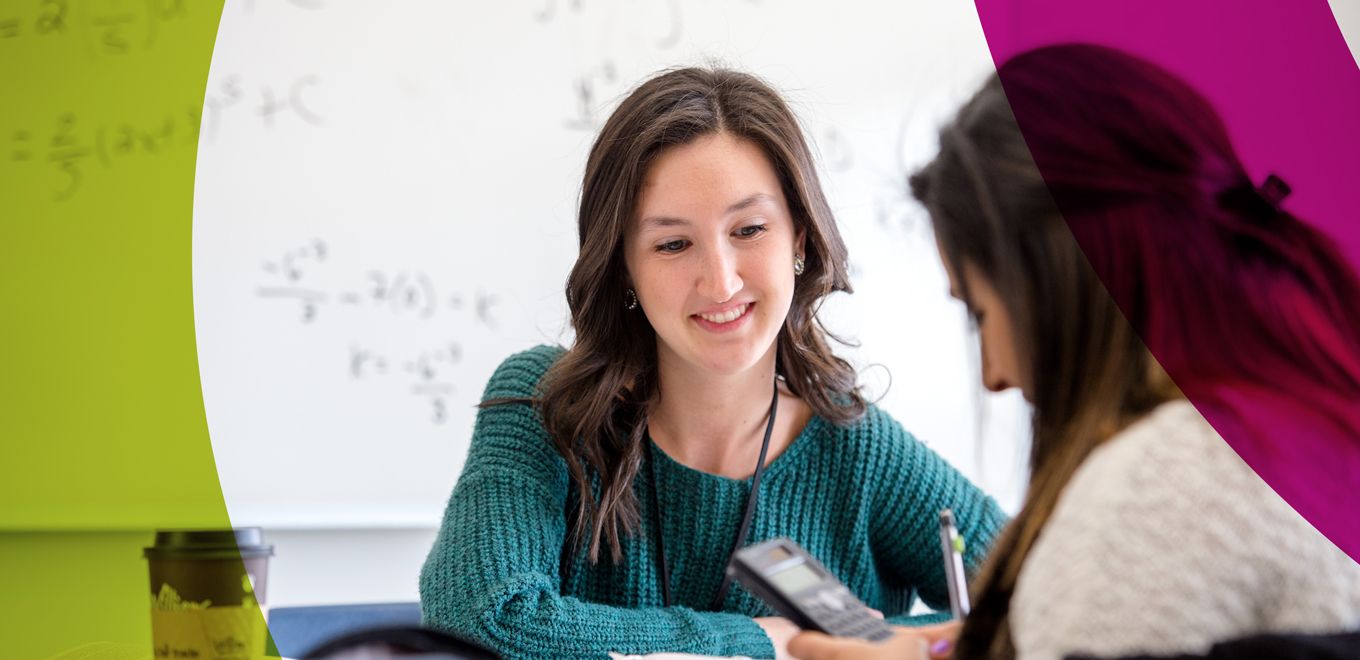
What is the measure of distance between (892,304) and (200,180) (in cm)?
139

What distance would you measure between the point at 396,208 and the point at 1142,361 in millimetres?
1671

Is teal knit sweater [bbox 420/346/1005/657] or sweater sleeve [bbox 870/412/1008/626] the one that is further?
sweater sleeve [bbox 870/412/1008/626]

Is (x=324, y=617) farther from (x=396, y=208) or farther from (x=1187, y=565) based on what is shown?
(x=1187, y=565)

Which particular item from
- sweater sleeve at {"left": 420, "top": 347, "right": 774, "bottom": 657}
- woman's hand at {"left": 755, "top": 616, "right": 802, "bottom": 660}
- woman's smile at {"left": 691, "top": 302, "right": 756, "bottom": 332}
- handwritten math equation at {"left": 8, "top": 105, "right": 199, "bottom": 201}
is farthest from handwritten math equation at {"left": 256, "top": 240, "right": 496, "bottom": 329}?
woman's hand at {"left": 755, "top": 616, "right": 802, "bottom": 660}

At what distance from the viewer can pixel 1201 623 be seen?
0.62 m

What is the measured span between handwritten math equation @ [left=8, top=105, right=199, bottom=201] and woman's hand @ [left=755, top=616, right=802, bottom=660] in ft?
4.59

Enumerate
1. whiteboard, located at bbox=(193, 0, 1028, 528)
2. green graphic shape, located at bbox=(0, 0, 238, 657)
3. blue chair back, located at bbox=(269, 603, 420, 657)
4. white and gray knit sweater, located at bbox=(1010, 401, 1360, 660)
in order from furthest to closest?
whiteboard, located at bbox=(193, 0, 1028, 528)
green graphic shape, located at bbox=(0, 0, 238, 657)
blue chair back, located at bbox=(269, 603, 420, 657)
white and gray knit sweater, located at bbox=(1010, 401, 1360, 660)

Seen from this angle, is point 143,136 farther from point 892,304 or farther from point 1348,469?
point 1348,469

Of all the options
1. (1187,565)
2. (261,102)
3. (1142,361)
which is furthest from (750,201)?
(261,102)

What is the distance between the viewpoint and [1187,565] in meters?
0.62

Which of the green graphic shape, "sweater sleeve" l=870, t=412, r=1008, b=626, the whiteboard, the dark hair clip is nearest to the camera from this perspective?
the dark hair clip

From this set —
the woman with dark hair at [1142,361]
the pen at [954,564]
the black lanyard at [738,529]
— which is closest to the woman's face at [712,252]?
the black lanyard at [738,529]

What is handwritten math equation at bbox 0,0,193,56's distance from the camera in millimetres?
1989

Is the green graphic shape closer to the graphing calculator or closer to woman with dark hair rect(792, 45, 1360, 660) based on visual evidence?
the graphing calculator
